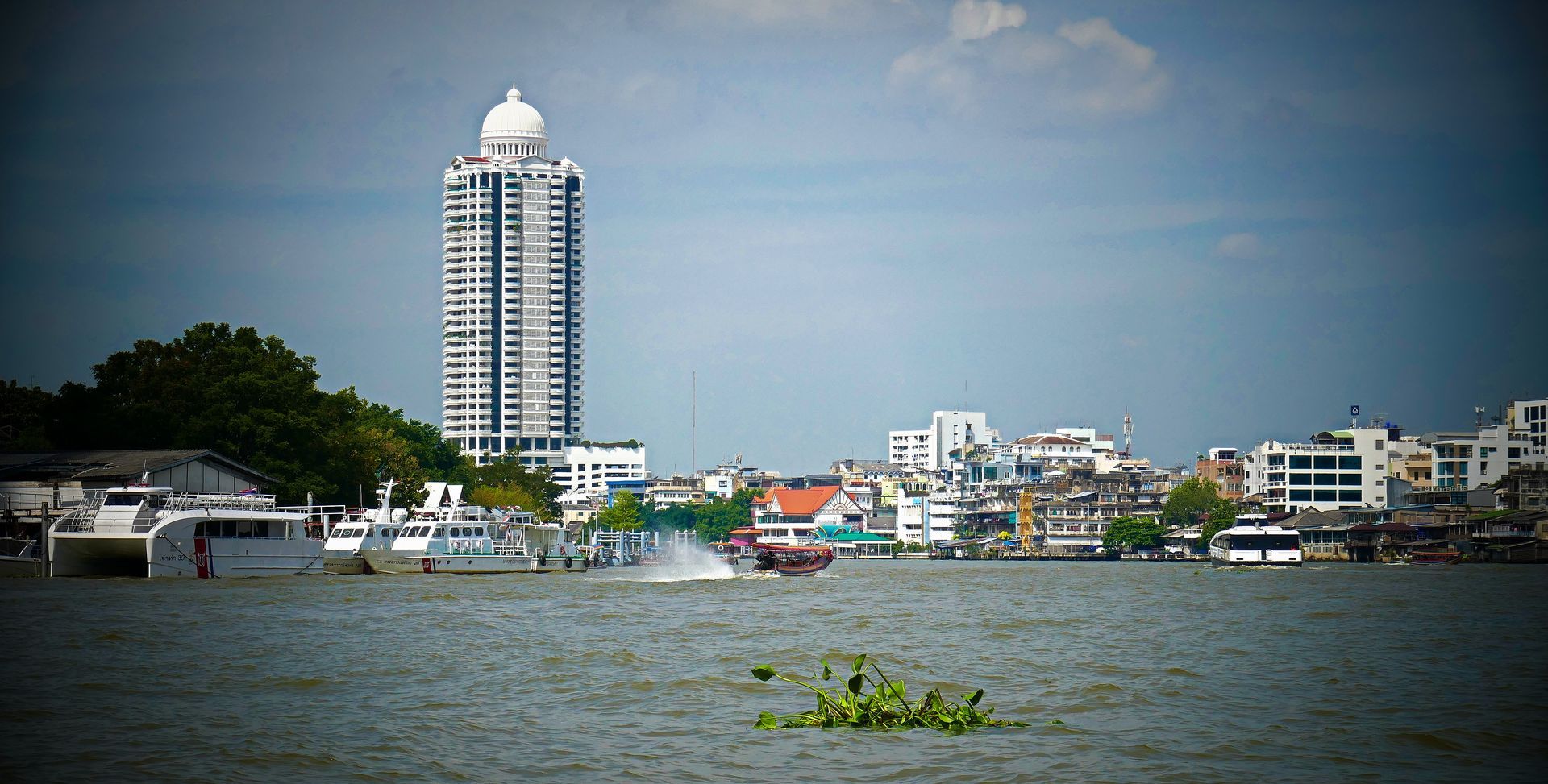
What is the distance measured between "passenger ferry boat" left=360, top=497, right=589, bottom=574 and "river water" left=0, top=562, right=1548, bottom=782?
19.1 m

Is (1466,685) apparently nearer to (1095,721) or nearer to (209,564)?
(1095,721)

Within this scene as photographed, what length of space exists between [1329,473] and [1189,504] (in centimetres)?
1630

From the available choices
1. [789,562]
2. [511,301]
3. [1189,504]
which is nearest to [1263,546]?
[789,562]

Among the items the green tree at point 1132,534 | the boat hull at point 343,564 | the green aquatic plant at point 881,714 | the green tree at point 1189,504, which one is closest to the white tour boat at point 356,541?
the boat hull at point 343,564

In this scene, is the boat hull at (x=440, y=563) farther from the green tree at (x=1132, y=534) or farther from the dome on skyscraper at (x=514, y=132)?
the dome on skyscraper at (x=514, y=132)

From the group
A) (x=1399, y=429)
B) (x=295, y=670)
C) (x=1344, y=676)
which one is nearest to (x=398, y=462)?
(x=295, y=670)

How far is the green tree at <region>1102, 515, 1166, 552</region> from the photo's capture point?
14112 cm

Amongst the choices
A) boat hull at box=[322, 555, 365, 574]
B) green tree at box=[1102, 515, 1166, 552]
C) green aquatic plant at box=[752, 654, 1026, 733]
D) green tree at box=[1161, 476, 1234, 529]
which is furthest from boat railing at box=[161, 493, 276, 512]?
green tree at box=[1161, 476, 1234, 529]

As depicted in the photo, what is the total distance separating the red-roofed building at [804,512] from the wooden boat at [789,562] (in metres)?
103

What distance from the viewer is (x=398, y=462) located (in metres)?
90.0

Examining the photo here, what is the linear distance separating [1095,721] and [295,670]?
13300 mm

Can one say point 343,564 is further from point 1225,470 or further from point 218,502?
point 1225,470

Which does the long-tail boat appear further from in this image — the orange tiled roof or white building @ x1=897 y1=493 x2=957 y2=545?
the orange tiled roof

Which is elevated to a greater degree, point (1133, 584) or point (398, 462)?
point (398, 462)
